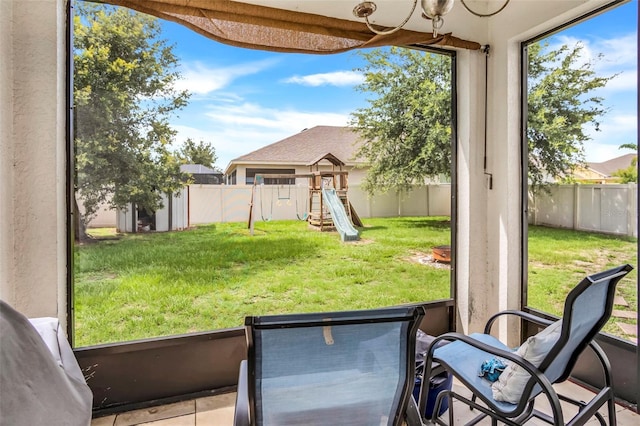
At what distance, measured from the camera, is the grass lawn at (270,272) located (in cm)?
215

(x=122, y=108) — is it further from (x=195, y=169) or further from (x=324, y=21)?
(x=324, y=21)

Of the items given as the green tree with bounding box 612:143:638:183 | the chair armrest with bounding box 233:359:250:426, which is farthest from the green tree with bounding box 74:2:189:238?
the green tree with bounding box 612:143:638:183

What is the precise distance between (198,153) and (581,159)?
2471mm

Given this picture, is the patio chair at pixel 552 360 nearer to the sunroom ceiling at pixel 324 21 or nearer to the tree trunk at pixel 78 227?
the sunroom ceiling at pixel 324 21

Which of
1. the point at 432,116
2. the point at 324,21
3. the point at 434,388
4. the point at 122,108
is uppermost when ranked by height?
the point at 324,21

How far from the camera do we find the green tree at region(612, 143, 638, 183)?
2.15 m

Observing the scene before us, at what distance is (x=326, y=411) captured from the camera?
1.13 m

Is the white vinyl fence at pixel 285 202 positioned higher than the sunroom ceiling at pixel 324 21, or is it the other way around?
the sunroom ceiling at pixel 324 21

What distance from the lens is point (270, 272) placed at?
2533mm

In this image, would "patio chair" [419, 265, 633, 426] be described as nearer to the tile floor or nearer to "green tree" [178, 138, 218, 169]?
the tile floor

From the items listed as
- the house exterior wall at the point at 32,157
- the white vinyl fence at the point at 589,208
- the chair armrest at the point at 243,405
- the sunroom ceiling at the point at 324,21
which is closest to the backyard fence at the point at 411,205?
the white vinyl fence at the point at 589,208

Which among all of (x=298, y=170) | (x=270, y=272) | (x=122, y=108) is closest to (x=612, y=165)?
(x=298, y=170)

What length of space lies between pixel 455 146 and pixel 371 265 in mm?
1109

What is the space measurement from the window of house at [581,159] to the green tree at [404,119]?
583mm
